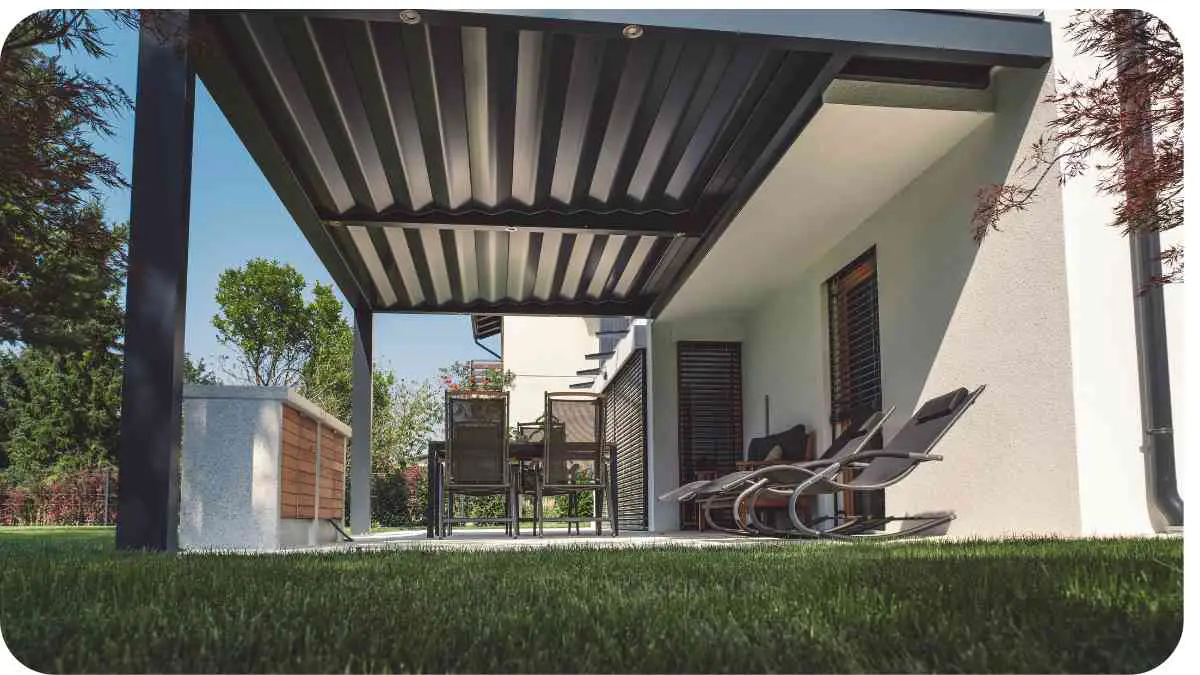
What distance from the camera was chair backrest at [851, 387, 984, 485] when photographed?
5.70 metres

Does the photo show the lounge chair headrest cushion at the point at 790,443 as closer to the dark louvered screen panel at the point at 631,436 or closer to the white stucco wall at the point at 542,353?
Result: the dark louvered screen panel at the point at 631,436

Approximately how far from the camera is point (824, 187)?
7.37 meters

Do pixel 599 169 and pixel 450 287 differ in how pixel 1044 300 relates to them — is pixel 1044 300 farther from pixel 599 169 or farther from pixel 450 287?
pixel 450 287

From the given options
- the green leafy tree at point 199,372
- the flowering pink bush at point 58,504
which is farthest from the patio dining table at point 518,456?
the green leafy tree at point 199,372

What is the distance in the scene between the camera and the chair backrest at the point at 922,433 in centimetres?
570

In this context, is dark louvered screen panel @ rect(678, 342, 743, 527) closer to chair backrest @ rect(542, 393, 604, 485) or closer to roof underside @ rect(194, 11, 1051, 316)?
roof underside @ rect(194, 11, 1051, 316)

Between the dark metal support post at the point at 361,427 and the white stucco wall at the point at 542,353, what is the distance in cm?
1267

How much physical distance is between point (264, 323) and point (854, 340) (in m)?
20.4

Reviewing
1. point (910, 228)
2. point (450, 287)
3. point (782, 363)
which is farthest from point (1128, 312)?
→ point (450, 287)

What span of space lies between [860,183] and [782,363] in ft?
11.5

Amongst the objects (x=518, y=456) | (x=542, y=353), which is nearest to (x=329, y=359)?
(x=542, y=353)

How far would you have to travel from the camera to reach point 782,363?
10.5 meters

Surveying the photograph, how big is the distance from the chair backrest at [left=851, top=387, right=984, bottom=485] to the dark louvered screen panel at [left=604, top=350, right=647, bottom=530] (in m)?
5.86
